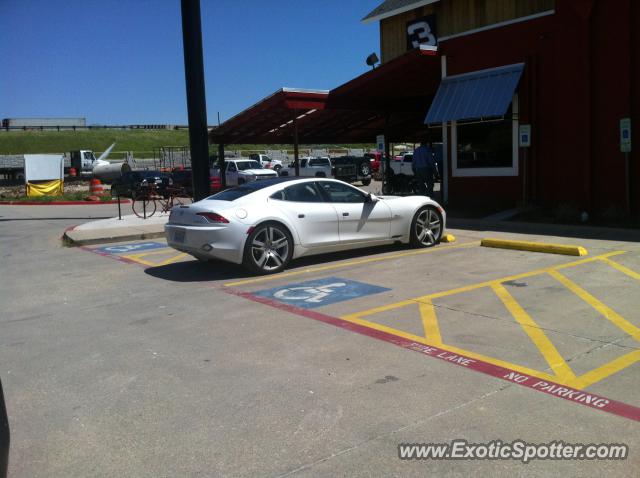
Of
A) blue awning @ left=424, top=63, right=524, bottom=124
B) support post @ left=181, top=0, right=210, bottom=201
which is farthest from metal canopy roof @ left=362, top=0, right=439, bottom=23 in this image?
support post @ left=181, top=0, right=210, bottom=201

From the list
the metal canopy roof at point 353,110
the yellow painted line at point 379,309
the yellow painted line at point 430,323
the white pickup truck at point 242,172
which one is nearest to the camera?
the yellow painted line at point 430,323

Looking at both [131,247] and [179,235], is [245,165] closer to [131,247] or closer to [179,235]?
[131,247]

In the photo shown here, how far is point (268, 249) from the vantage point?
8641 millimetres

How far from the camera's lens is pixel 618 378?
440 centimetres

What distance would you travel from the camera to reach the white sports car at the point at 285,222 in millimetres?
8367

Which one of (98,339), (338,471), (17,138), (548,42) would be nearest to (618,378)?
(338,471)

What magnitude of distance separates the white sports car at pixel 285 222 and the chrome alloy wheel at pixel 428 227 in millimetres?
64

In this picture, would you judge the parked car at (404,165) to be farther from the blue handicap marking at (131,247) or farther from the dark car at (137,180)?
the blue handicap marking at (131,247)

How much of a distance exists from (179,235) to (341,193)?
2.60m

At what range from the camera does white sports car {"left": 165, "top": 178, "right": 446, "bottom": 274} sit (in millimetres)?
8367

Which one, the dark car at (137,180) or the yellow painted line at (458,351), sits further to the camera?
the dark car at (137,180)

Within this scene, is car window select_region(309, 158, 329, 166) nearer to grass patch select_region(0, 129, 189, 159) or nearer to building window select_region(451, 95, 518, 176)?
building window select_region(451, 95, 518, 176)

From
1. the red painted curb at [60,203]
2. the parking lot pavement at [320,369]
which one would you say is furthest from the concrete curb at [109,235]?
the red painted curb at [60,203]

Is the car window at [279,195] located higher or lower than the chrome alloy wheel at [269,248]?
higher
